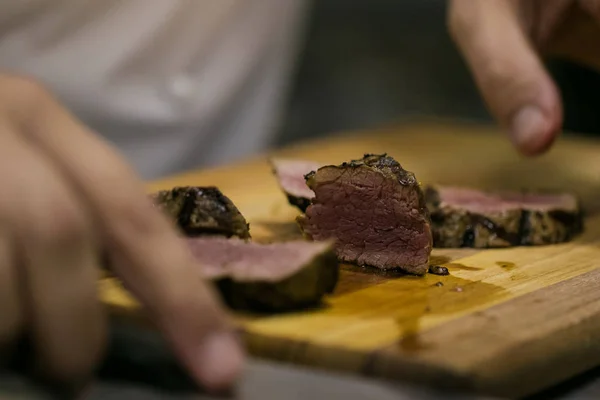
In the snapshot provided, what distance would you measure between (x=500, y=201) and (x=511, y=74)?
50 cm

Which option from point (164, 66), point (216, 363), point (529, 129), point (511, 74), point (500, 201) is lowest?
point (216, 363)

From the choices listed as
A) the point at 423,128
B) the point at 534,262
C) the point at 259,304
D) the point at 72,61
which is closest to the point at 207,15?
the point at 72,61

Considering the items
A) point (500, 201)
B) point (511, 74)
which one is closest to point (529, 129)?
point (511, 74)

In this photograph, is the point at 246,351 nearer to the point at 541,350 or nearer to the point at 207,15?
the point at 541,350

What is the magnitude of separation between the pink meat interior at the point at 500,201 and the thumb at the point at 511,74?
0.98 feet

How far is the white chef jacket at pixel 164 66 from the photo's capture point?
149 inches

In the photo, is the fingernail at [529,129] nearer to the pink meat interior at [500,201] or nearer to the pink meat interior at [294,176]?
the pink meat interior at [500,201]

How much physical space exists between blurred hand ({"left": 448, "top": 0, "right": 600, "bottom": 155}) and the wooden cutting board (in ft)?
1.15

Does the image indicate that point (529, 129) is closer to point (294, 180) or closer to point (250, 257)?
point (294, 180)

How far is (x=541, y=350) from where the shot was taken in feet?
6.77

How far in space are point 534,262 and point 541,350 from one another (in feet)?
2.15

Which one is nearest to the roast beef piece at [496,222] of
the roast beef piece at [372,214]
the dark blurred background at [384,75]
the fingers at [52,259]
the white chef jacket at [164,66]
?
the roast beef piece at [372,214]

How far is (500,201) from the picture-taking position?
3.06m

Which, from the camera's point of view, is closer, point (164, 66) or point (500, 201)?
point (500, 201)
